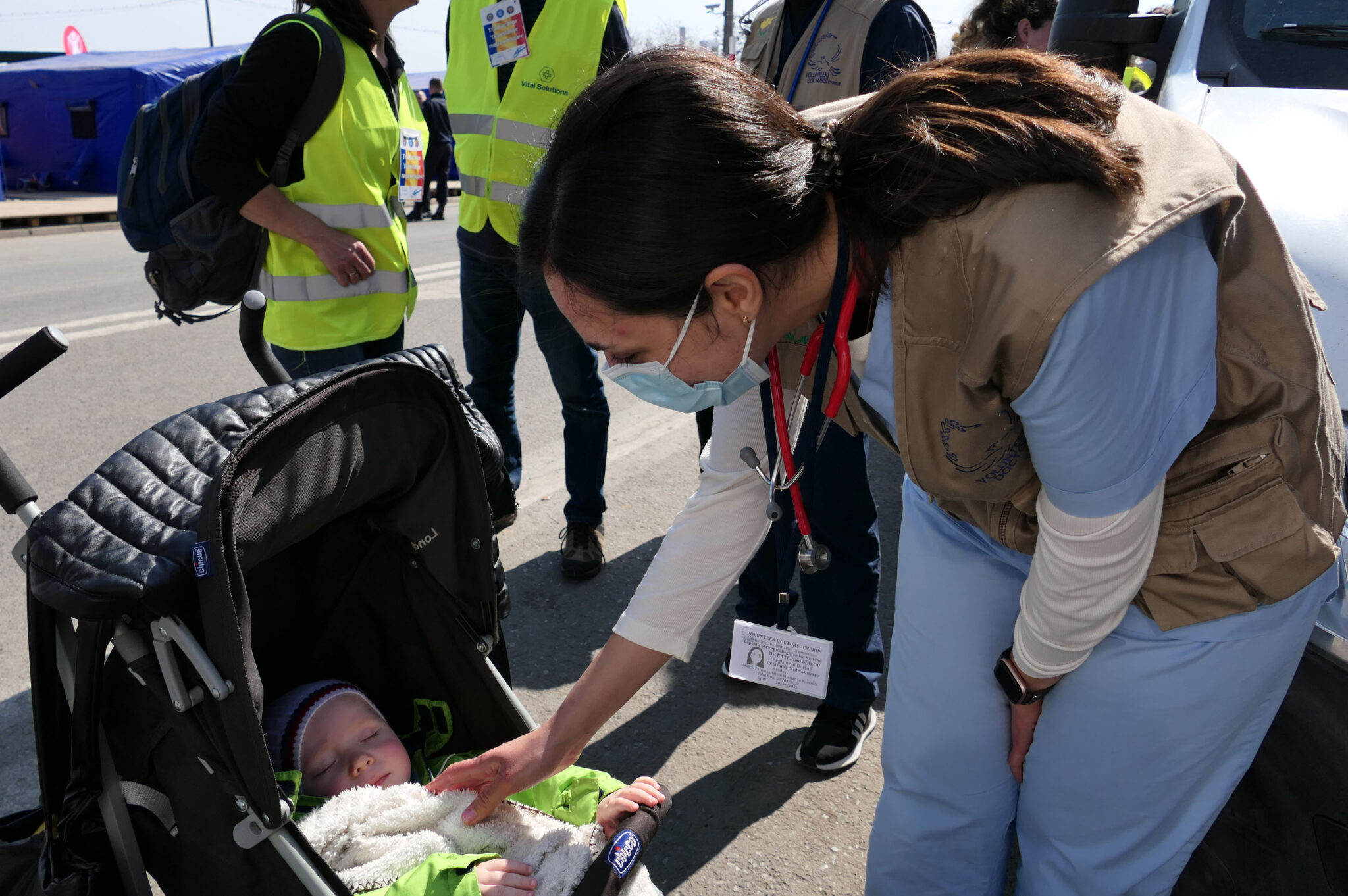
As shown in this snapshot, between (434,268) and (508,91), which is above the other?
(508,91)

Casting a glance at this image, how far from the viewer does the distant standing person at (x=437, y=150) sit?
45.5 ft

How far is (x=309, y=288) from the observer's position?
9.32 feet

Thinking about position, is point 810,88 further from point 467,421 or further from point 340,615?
point 340,615

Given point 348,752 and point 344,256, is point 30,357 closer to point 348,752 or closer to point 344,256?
point 348,752

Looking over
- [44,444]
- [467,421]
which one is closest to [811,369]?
[467,421]

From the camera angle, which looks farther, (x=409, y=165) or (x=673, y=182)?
(x=409, y=165)

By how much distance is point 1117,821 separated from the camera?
1474 millimetres

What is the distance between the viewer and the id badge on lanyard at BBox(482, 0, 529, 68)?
3.24m

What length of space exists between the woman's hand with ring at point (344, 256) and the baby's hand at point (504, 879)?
1772mm

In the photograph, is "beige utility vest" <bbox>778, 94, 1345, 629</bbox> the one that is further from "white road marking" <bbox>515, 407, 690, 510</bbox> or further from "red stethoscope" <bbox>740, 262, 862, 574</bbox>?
"white road marking" <bbox>515, 407, 690, 510</bbox>

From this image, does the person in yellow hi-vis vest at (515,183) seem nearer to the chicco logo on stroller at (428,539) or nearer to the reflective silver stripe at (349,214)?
the reflective silver stripe at (349,214)

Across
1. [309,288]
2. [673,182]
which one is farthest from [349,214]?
[673,182]

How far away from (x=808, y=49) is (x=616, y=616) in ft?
5.87

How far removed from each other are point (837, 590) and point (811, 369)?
4.06 feet
